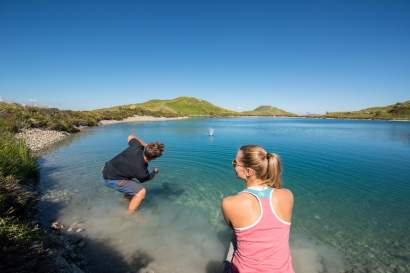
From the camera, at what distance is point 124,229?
5.76 metres

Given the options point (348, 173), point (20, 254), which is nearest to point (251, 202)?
point (20, 254)

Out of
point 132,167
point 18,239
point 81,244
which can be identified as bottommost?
point 81,244

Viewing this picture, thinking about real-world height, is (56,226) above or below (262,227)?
below

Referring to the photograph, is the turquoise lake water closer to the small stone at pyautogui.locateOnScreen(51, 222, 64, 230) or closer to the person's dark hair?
the small stone at pyautogui.locateOnScreen(51, 222, 64, 230)

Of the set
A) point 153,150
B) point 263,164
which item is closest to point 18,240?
point 153,150

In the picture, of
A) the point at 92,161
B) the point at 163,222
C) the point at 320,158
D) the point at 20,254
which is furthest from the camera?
the point at 320,158

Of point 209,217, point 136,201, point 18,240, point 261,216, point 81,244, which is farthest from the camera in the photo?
point 209,217

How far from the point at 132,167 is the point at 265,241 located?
4383 mm

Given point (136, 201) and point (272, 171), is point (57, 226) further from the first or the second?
point (272, 171)

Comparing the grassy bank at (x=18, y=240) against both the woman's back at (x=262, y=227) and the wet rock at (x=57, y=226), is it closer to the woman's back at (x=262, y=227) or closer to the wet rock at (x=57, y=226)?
the wet rock at (x=57, y=226)

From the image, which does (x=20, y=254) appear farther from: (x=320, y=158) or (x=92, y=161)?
(x=320, y=158)

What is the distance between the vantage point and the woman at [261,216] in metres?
2.25

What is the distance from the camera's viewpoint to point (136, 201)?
645 centimetres

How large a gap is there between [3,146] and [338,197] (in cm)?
1322
